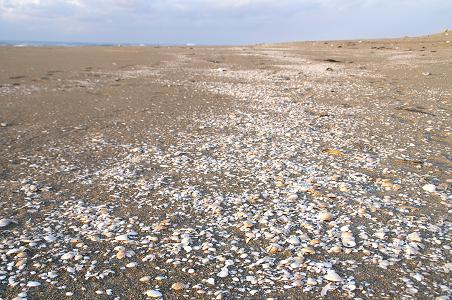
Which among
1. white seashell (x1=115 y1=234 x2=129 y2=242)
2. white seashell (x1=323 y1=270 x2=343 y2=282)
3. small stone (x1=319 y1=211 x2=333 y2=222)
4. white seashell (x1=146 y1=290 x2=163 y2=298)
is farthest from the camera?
small stone (x1=319 y1=211 x2=333 y2=222)

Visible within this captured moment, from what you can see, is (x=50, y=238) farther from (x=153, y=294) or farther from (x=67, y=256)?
(x=153, y=294)

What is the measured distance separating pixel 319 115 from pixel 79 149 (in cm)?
802

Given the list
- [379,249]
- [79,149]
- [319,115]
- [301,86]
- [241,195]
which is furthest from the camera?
[301,86]

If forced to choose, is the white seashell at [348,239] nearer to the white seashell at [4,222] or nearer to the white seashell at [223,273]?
the white seashell at [223,273]

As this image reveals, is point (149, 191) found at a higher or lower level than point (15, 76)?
lower

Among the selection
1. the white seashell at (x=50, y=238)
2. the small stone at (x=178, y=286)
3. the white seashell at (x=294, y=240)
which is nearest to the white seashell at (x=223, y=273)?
the small stone at (x=178, y=286)

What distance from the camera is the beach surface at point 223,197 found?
4.82 meters

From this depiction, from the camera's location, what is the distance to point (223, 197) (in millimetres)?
7191

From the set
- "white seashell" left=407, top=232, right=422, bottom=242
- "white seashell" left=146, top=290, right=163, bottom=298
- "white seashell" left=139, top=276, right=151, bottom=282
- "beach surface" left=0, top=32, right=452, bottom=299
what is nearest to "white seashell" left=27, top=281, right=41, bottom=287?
"beach surface" left=0, top=32, right=452, bottom=299

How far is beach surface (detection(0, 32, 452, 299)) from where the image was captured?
190 inches

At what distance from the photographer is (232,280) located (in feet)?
15.7

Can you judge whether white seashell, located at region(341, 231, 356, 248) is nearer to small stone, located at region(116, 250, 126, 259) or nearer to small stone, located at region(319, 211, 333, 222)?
small stone, located at region(319, 211, 333, 222)

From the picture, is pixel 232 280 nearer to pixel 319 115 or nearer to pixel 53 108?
pixel 319 115

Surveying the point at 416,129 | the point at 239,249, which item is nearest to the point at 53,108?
the point at 239,249
